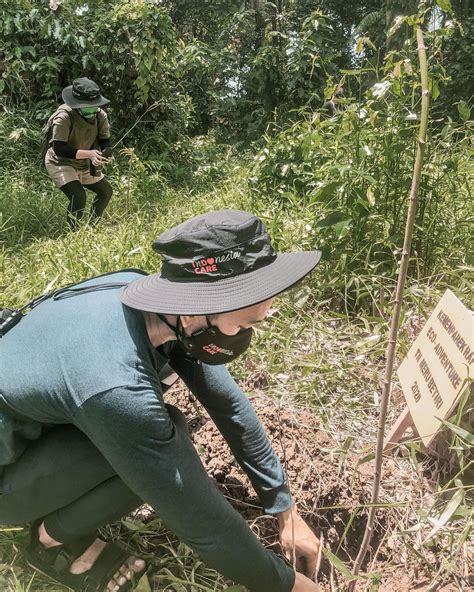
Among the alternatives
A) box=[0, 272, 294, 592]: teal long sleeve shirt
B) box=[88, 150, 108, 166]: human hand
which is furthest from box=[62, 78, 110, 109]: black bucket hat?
box=[0, 272, 294, 592]: teal long sleeve shirt

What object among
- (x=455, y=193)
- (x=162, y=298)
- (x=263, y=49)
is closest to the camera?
(x=162, y=298)

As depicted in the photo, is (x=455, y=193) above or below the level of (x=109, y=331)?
above

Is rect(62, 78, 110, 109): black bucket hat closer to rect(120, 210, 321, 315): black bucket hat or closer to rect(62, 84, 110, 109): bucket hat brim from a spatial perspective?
rect(62, 84, 110, 109): bucket hat brim

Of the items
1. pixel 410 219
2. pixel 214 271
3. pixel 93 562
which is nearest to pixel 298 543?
pixel 93 562

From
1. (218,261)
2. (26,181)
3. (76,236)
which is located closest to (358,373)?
(218,261)

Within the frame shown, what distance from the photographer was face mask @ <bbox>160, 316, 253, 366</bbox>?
3.90 ft

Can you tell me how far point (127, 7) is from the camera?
6.54 m

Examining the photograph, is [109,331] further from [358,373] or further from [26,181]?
[26,181]

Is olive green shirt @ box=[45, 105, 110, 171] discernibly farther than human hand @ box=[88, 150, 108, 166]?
No

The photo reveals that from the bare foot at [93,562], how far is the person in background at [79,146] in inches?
109

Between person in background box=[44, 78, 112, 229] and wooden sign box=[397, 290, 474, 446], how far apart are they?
293 cm

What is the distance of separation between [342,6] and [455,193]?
1289 centimetres

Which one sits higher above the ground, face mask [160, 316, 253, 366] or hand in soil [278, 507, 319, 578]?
face mask [160, 316, 253, 366]

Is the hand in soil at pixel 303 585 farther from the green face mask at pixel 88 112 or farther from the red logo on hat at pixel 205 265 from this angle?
the green face mask at pixel 88 112
